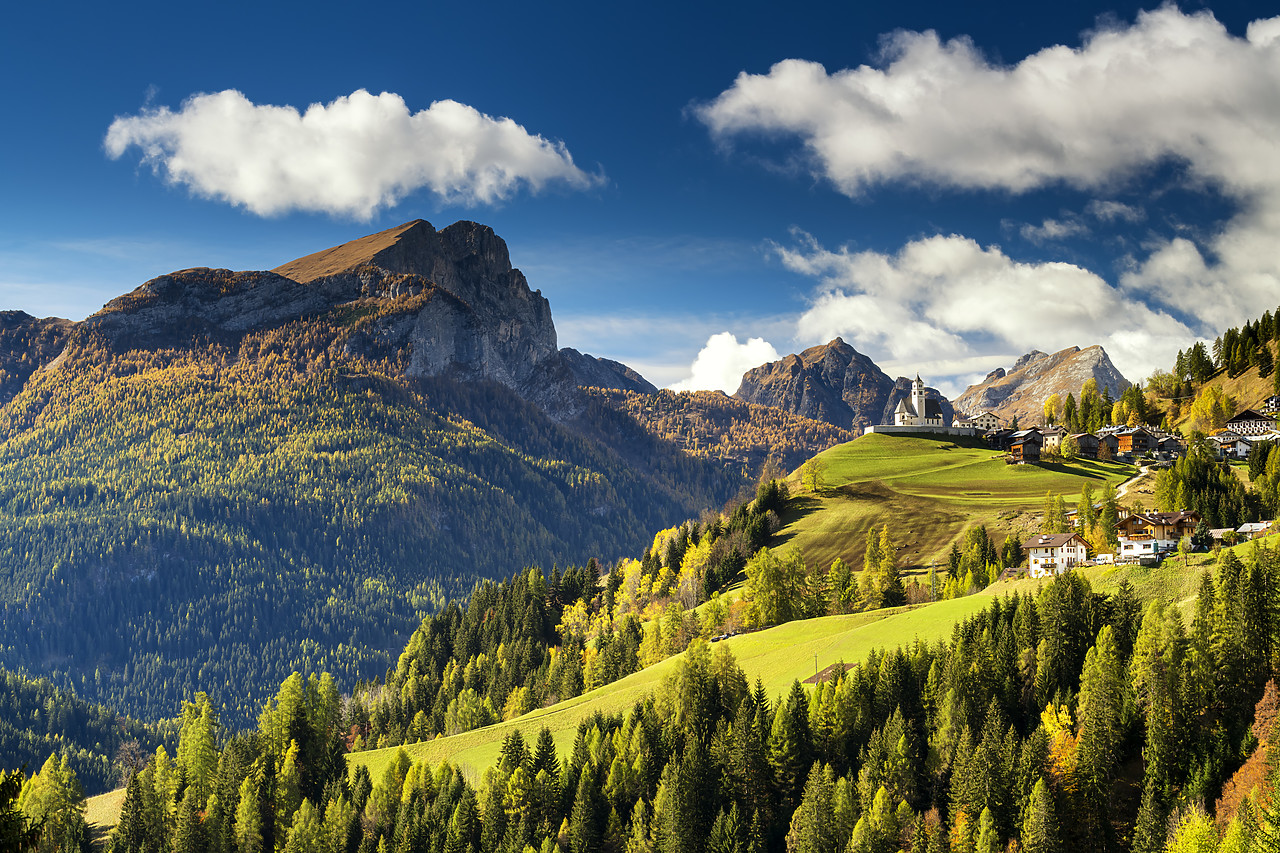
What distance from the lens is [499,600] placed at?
18575 cm

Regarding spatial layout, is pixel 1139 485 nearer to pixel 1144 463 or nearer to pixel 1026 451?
pixel 1144 463

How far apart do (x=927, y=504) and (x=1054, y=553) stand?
57929 mm

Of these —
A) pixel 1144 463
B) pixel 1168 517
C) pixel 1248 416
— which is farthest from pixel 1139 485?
pixel 1168 517

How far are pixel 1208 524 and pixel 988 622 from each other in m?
43.9

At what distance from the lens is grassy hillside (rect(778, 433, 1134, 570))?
498ft

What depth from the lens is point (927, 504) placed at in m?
171

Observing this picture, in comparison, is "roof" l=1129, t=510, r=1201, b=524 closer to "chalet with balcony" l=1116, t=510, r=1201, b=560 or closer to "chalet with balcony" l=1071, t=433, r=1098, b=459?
"chalet with balcony" l=1116, t=510, r=1201, b=560

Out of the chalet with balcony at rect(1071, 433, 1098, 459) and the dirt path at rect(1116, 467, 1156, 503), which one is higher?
the chalet with balcony at rect(1071, 433, 1098, 459)

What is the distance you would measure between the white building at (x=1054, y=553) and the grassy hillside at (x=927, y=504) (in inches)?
1029

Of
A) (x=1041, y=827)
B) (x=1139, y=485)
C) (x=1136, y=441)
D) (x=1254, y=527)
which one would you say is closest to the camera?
(x=1041, y=827)

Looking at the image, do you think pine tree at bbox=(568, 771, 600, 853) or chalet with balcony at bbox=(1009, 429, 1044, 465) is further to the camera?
chalet with balcony at bbox=(1009, 429, 1044, 465)

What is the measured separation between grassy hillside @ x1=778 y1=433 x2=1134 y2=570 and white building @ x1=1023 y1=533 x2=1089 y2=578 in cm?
2613

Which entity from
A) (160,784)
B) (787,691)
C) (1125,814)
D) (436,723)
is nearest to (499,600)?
(436,723)

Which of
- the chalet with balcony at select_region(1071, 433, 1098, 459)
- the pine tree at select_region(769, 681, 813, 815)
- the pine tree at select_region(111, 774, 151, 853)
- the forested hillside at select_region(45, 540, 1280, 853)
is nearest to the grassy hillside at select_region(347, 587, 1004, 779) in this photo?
the forested hillside at select_region(45, 540, 1280, 853)
